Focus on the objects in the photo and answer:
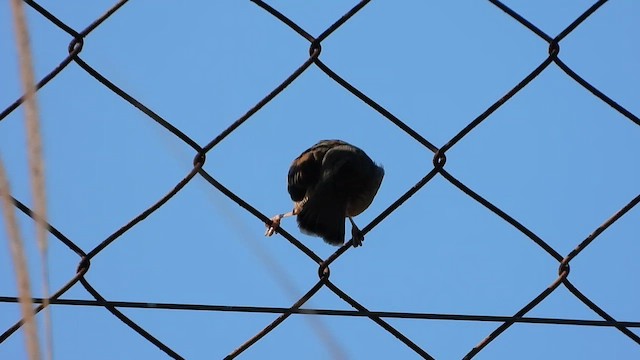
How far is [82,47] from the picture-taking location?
6.56 ft

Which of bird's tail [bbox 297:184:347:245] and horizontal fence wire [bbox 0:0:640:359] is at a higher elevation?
bird's tail [bbox 297:184:347:245]

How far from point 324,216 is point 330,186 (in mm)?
226

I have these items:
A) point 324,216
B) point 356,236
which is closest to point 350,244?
point 356,236

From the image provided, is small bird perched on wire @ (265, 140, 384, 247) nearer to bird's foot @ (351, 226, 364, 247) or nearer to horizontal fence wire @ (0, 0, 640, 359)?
bird's foot @ (351, 226, 364, 247)

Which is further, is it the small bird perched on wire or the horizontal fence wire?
the small bird perched on wire

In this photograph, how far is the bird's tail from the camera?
14.2ft

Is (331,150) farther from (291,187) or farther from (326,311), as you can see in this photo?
(326,311)

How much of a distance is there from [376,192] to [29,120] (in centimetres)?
443

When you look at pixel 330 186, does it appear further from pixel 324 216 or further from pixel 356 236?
pixel 356 236

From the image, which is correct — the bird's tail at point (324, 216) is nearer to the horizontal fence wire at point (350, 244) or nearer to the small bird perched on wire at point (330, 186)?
the small bird perched on wire at point (330, 186)

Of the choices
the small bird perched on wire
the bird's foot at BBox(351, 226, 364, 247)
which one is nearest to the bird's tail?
the small bird perched on wire

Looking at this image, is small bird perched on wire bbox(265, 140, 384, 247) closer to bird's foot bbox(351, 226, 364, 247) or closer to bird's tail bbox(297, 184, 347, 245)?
bird's tail bbox(297, 184, 347, 245)

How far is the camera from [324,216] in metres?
4.42

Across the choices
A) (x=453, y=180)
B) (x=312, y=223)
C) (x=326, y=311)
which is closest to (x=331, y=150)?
(x=312, y=223)
